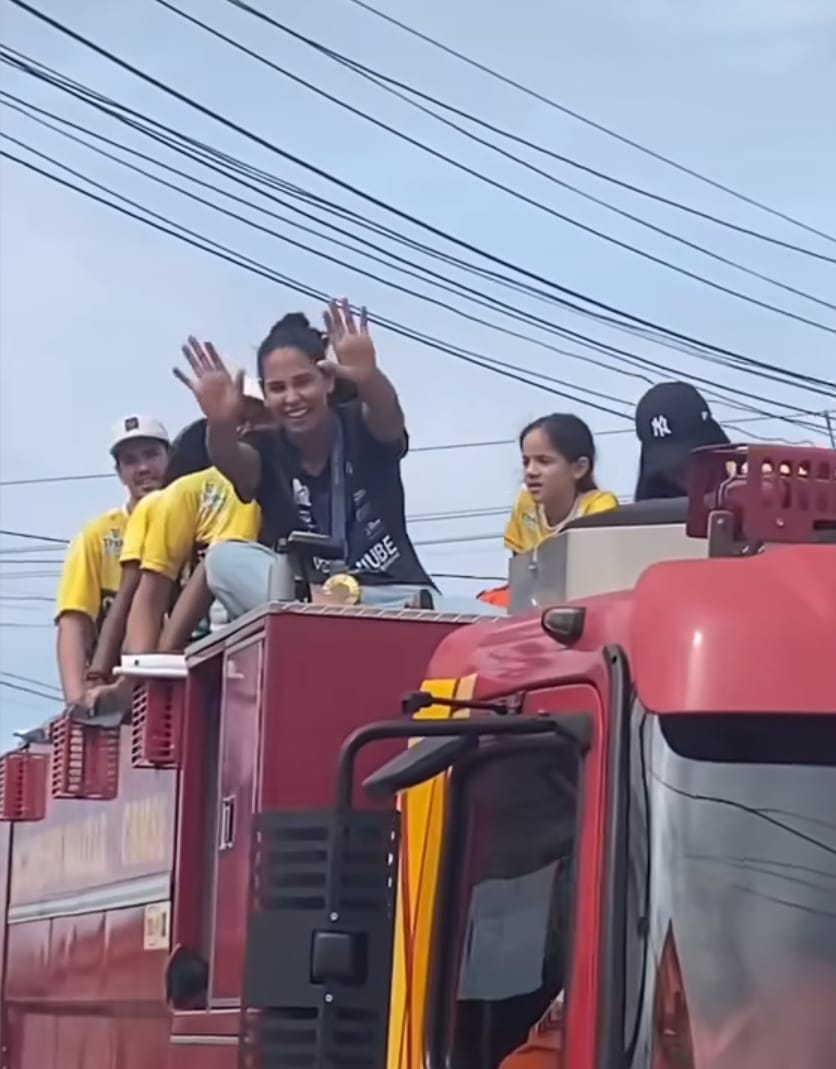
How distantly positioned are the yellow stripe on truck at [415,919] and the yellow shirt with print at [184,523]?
2434 millimetres

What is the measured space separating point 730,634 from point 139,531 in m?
3.53

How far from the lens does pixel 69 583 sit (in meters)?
7.98

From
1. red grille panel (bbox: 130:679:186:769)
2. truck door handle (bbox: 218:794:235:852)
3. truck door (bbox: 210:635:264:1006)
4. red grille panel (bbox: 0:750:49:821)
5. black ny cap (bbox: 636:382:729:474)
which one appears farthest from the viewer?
red grille panel (bbox: 0:750:49:821)

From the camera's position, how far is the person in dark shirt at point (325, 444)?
6.04m

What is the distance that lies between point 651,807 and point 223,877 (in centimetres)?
172

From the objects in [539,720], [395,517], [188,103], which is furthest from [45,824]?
[188,103]

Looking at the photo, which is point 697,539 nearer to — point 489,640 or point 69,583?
point 489,640

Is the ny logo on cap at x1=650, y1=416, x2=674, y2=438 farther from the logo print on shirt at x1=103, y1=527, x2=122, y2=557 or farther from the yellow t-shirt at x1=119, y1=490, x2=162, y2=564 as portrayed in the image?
the logo print on shirt at x1=103, y1=527, x2=122, y2=557

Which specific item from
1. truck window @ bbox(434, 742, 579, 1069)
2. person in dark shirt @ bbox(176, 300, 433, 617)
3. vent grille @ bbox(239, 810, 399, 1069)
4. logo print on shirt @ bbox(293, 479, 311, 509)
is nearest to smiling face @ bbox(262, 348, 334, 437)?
person in dark shirt @ bbox(176, 300, 433, 617)

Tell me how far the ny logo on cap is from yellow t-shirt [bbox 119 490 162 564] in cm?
171

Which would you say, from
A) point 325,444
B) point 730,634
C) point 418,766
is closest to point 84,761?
point 325,444

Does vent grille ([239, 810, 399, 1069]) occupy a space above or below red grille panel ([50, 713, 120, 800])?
below

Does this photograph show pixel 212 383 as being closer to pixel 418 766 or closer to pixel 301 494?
pixel 301 494

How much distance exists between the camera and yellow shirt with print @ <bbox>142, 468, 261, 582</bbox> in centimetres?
642
